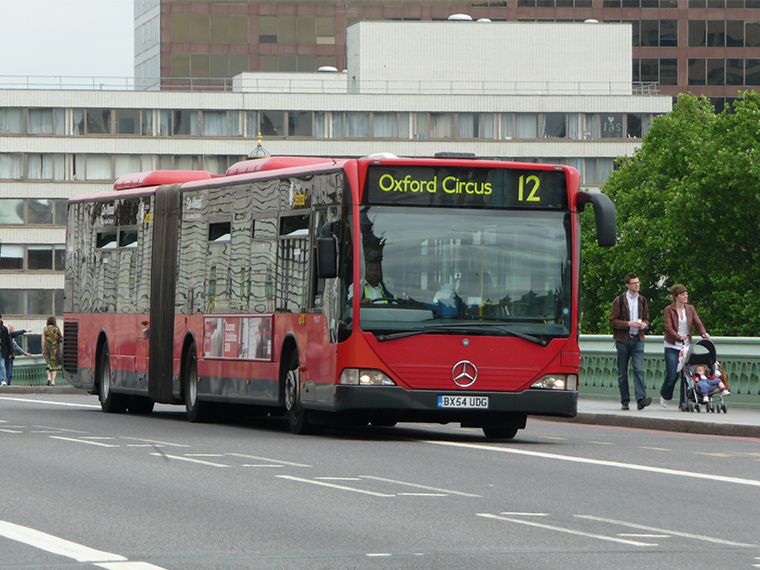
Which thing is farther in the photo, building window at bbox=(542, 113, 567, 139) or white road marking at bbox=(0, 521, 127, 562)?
building window at bbox=(542, 113, 567, 139)

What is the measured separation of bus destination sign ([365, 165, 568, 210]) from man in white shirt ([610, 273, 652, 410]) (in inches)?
195

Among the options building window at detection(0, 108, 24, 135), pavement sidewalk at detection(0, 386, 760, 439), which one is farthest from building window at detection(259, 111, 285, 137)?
pavement sidewalk at detection(0, 386, 760, 439)

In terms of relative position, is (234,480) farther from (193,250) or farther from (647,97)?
(647,97)

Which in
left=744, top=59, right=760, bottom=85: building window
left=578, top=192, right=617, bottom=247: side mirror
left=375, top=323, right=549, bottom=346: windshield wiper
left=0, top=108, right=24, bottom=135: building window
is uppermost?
left=744, top=59, right=760, bottom=85: building window

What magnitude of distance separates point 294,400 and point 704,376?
6.13 m

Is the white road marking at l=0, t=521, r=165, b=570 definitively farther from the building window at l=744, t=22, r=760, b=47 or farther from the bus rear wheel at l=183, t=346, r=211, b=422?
the building window at l=744, t=22, r=760, b=47

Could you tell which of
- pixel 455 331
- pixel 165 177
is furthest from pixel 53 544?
pixel 165 177

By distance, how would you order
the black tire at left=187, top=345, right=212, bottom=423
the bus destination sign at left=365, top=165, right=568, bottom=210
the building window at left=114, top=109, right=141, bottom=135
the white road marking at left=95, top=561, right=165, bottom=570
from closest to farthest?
the white road marking at left=95, top=561, right=165, bottom=570, the bus destination sign at left=365, top=165, right=568, bottom=210, the black tire at left=187, top=345, right=212, bottom=423, the building window at left=114, top=109, right=141, bottom=135

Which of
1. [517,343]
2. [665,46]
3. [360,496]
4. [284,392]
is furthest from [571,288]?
[665,46]

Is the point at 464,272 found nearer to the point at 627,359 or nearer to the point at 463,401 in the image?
the point at 463,401

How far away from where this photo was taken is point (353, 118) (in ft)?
306

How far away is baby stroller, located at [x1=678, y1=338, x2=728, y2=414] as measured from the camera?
2084cm

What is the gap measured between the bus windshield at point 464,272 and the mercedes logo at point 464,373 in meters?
0.34

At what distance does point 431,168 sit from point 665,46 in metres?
95.7
